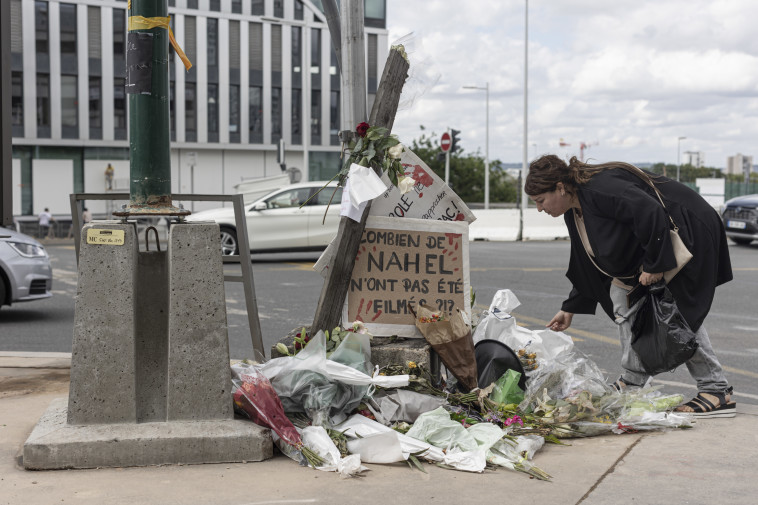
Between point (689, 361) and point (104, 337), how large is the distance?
10.9 feet

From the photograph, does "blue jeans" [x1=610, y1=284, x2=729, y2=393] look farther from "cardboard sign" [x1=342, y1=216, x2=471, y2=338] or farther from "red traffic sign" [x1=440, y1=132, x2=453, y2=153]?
"red traffic sign" [x1=440, y1=132, x2=453, y2=153]

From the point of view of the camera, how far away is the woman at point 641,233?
4.85 metres

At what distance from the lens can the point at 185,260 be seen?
4.29 meters

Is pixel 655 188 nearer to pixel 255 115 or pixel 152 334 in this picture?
pixel 152 334

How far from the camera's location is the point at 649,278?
16.2ft

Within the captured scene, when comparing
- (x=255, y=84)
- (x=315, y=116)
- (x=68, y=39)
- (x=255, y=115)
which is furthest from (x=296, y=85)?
(x=68, y=39)

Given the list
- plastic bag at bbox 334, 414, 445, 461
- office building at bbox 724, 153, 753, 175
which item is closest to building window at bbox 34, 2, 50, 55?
plastic bag at bbox 334, 414, 445, 461

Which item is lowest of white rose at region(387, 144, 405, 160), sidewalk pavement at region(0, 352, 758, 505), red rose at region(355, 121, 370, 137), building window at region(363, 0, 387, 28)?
sidewalk pavement at region(0, 352, 758, 505)

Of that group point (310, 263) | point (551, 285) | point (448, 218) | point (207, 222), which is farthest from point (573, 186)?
point (310, 263)

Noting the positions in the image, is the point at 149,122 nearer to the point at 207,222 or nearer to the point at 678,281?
the point at 207,222

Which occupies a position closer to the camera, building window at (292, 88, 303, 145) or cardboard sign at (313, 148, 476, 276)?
cardboard sign at (313, 148, 476, 276)

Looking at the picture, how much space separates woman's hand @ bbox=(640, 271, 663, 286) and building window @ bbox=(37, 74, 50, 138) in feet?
137

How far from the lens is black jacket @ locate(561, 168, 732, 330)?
4820mm

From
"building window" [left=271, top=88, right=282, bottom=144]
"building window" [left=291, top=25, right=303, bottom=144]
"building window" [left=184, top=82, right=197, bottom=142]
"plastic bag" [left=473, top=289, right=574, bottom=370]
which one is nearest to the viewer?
"plastic bag" [left=473, top=289, right=574, bottom=370]
